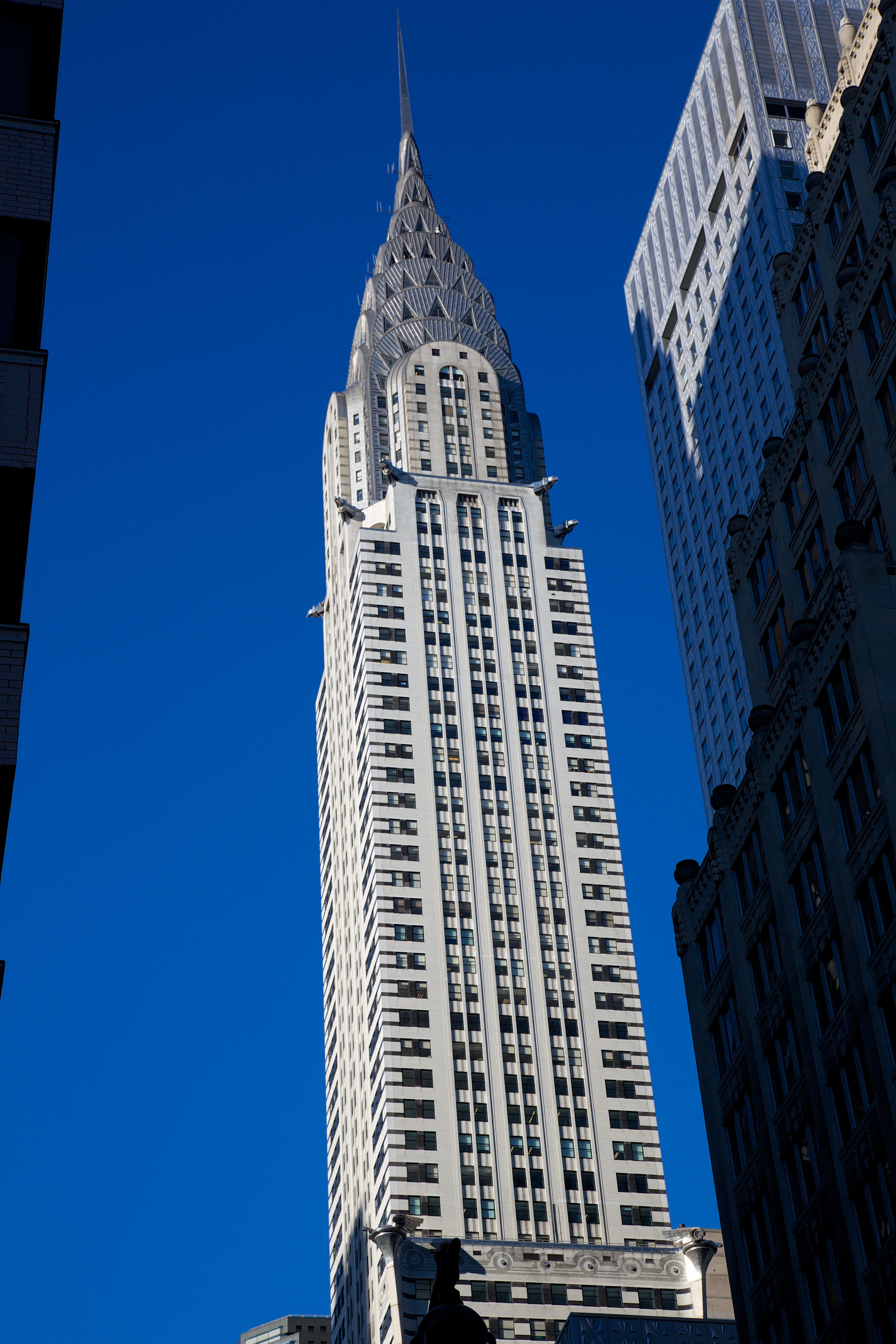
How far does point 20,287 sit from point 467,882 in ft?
339

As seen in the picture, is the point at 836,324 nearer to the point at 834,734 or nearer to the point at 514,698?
the point at 834,734

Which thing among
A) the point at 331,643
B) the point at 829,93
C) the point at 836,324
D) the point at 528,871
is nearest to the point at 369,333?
the point at 331,643

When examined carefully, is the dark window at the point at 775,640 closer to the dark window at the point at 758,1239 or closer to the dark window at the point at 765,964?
the dark window at the point at 765,964

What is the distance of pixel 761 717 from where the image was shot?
222ft

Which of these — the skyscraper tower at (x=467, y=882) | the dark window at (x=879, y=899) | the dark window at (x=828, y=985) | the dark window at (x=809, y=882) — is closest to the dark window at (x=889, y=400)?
the dark window at (x=809, y=882)

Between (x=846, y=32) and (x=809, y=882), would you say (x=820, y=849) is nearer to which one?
(x=809, y=882)

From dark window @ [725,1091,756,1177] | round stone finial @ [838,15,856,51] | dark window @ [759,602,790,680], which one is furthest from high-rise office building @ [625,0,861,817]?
dark window @ [725,1091,756,1177]

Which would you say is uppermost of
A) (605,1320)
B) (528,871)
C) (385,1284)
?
(528,871)

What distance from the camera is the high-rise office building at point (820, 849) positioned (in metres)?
56.0

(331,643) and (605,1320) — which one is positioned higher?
(331,643)

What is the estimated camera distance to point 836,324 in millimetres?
72062

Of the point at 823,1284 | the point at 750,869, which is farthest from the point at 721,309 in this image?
the point at 823,1284

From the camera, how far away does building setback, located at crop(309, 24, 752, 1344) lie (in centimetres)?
12225

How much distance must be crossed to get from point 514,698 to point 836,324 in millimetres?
78795
